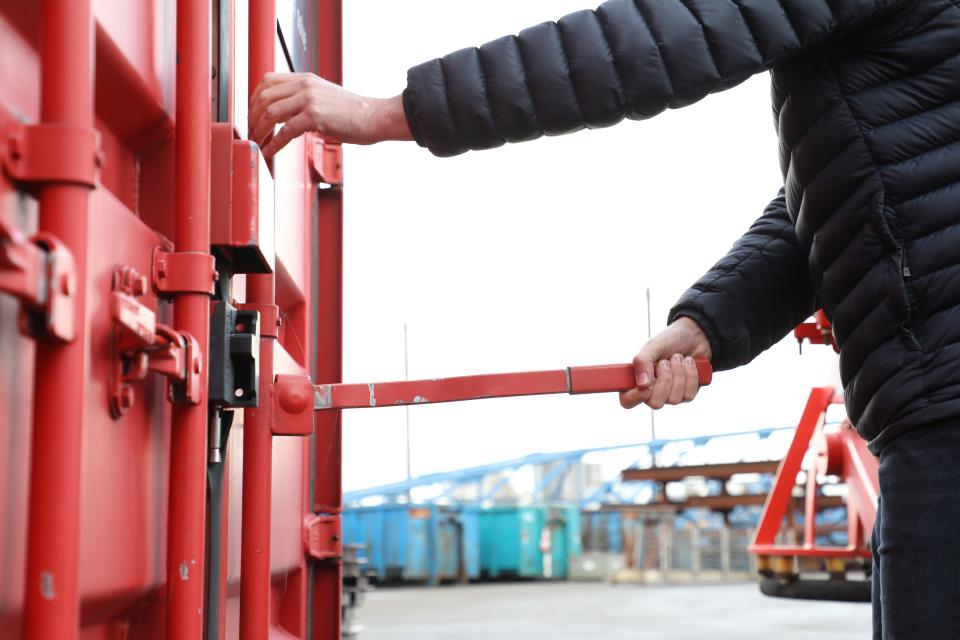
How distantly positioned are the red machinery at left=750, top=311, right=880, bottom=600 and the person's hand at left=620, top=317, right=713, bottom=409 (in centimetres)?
401

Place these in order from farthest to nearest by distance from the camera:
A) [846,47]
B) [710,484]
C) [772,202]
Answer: [710,484] < [772,202] < [846,47]

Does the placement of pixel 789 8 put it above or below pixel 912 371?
above

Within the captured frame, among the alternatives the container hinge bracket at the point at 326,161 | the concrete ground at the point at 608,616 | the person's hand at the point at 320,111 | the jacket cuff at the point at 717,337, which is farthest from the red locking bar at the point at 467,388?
the concrete ground at the point at 608,616

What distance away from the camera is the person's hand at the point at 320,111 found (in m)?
1.44

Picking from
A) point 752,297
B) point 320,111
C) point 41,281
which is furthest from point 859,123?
point 41,281

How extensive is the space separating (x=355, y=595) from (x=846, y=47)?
24.7 ft

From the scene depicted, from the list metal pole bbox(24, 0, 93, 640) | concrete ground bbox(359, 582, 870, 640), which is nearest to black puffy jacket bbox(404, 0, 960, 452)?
metal pole bbox(24, 0, 93, 640)

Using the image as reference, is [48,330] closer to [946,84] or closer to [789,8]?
[789,8]

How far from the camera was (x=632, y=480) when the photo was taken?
64.5ft

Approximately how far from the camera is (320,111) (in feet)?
4.75

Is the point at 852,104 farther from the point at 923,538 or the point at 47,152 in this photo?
the point at 47,152

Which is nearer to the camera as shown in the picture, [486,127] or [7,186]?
[7,186]

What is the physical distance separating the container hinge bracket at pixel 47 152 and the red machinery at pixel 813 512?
5258mm

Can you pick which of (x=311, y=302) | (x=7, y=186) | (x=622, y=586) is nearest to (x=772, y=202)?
(x=311, y=302)
